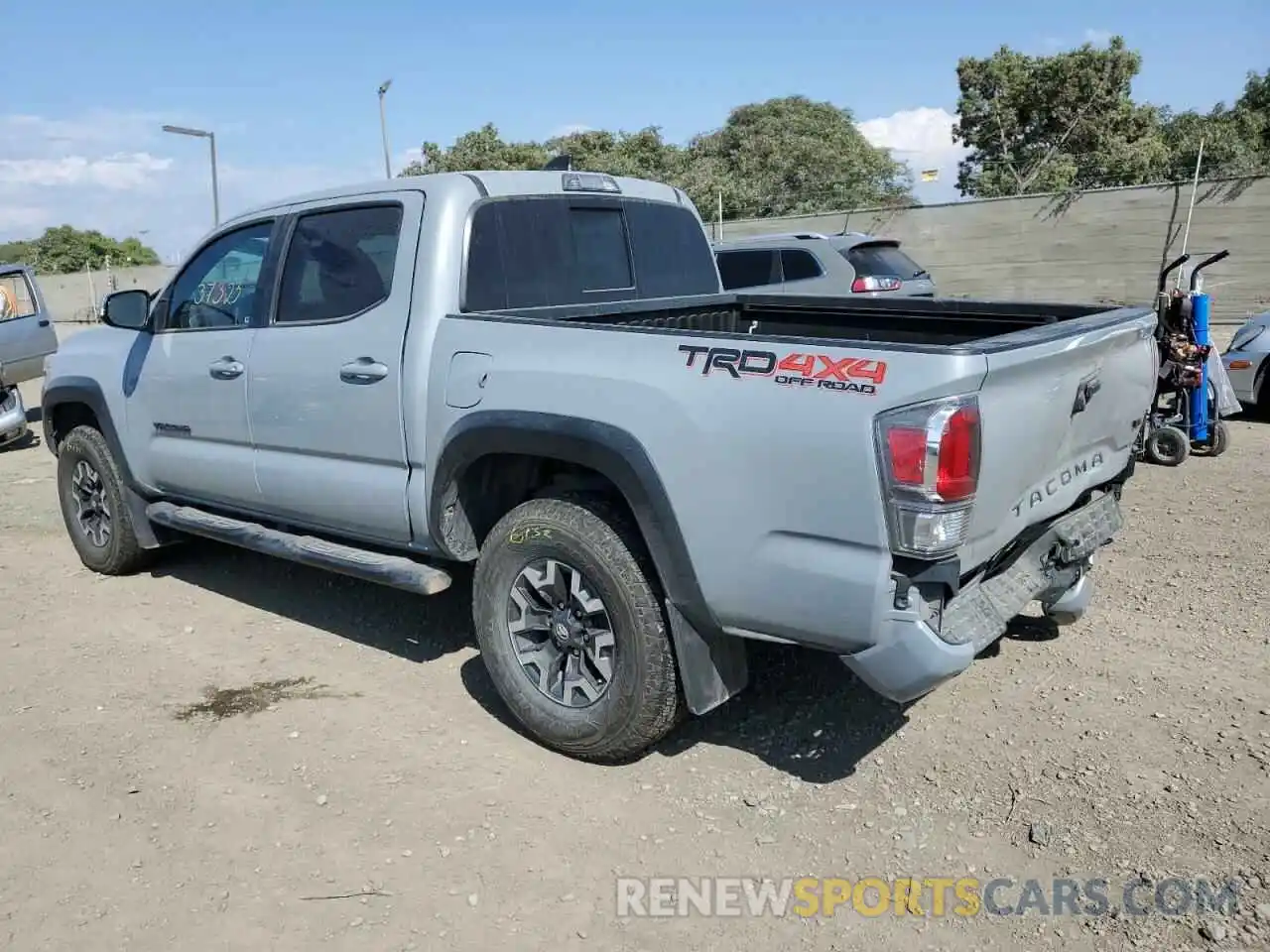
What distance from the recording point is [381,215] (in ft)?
13.8

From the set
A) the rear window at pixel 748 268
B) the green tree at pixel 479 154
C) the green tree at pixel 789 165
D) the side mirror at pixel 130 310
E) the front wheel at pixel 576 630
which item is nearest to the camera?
the front wheel at pixel 576 630

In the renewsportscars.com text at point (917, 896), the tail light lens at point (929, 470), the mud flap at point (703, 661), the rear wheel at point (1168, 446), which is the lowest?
the renewsportscars.com text at point (917, 896)

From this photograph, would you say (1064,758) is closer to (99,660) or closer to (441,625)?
(441,625)

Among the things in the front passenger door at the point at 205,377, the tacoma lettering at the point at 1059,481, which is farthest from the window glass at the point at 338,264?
the tacoma lettering at the point at 1059,481

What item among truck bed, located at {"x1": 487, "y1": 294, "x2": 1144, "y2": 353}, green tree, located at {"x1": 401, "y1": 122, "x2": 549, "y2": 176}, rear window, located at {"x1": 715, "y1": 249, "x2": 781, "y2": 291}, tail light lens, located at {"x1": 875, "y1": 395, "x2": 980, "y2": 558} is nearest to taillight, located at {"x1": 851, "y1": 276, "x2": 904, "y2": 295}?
rear window, located at {"x1": 715, "y1": 249, "x2": 781, "y2": 291}

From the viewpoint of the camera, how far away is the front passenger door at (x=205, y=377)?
4.77 m

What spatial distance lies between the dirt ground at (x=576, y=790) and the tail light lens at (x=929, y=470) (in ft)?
3.41

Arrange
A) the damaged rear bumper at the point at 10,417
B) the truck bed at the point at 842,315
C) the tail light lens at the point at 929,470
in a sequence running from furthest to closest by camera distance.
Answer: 1. the damaged rear bumper at the point at 10,417
2. the truck bed at the point at 842,315
3. the tail light lens at the point at 929,470

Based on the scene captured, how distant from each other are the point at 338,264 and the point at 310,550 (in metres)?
1.23

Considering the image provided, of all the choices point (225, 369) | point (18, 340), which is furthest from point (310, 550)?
point (18, 340)

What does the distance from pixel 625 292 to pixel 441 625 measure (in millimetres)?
1860

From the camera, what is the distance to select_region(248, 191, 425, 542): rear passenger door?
4031 mm

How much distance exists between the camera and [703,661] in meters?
3.35

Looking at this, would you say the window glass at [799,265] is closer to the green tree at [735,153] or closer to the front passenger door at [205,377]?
the front passenger door at [205,377]
